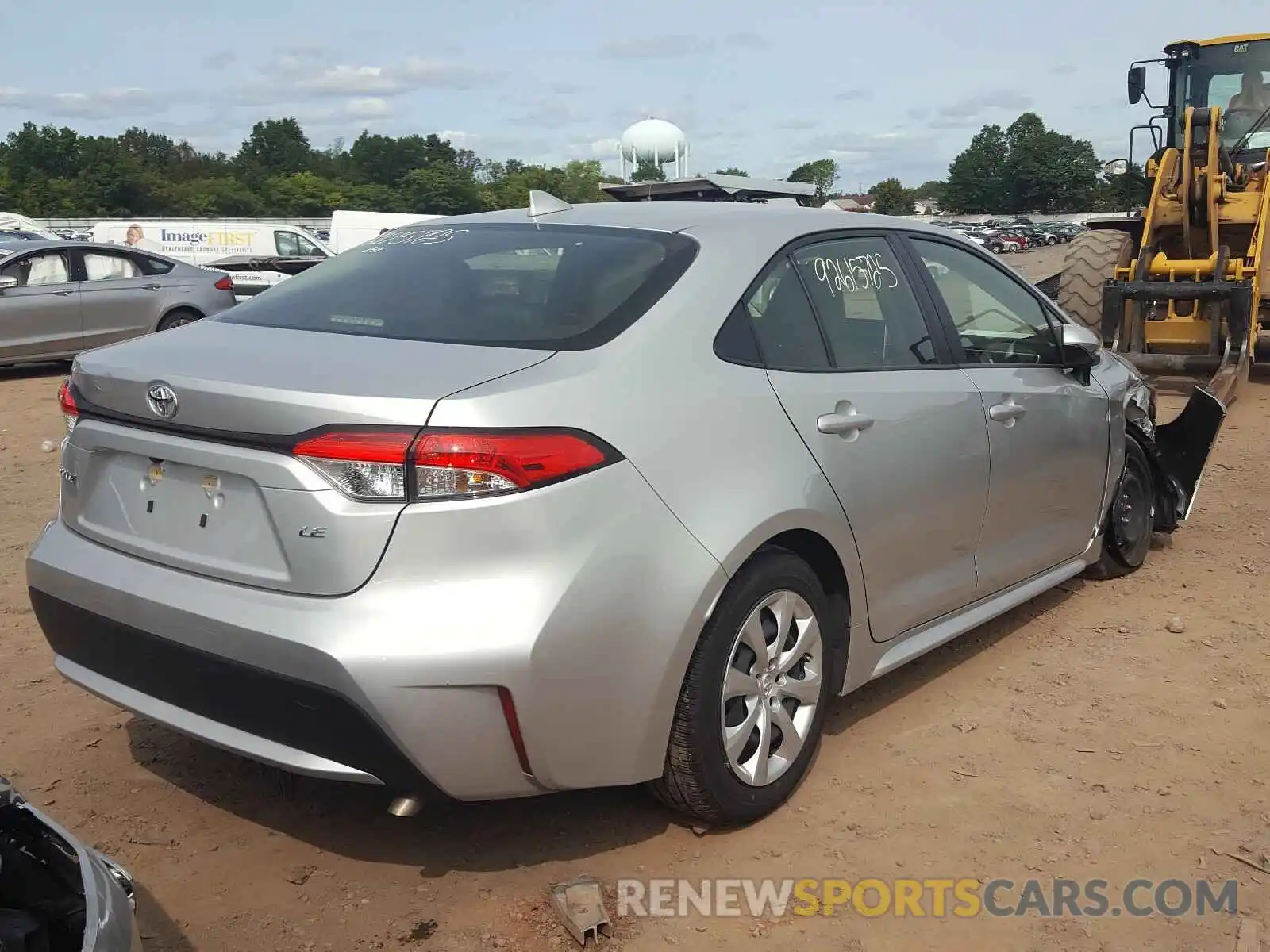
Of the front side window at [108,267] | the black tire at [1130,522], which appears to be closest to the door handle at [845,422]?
the black tire at [1130,522]

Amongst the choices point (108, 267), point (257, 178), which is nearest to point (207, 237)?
point (108, 267)

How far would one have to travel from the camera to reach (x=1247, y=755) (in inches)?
145

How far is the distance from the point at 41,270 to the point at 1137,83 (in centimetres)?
1143

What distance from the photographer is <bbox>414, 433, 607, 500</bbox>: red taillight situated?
98.7 inches

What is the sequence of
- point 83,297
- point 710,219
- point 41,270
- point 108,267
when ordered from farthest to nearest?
point 108,267 < point 83,297 < point 41,270 < point 710,219

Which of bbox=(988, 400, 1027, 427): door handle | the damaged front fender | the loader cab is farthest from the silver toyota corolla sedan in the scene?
the loader cab

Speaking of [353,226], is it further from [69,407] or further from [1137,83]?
[69,407]

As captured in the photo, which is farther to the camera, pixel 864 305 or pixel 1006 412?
pixel 1006 412

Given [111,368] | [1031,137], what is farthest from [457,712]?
[1031,137]

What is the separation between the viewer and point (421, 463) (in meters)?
2.50

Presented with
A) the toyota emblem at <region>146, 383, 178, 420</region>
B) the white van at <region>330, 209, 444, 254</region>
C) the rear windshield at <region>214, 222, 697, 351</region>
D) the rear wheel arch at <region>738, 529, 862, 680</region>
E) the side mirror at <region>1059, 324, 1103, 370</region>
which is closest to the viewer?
the toyota emblem at <region>146, 383, 178, 420</region>

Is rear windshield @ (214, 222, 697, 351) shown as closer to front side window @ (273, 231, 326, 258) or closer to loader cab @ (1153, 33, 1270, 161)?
loader cab @ (1153, 33, 1270, 161)

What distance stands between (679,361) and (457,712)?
3.37 feet

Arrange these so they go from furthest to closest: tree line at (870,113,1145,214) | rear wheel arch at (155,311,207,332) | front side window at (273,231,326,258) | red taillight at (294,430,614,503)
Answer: tree line at (870,113,1145,214), front side window at (273,231,326,258), rear wheel arch at (155,311,207,332), red taillight at (294,430,614,503)
